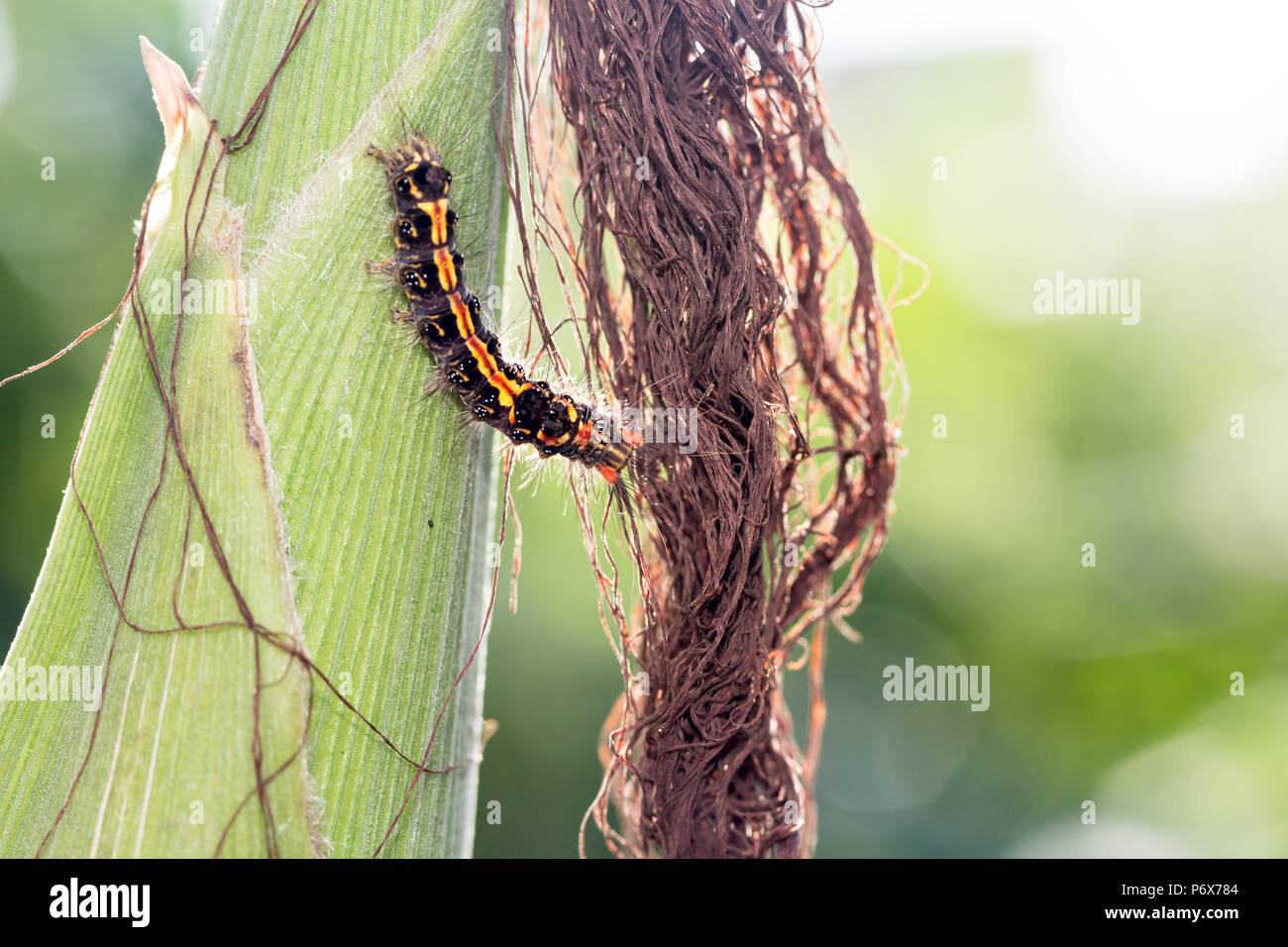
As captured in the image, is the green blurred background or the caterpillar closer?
the caterpillar

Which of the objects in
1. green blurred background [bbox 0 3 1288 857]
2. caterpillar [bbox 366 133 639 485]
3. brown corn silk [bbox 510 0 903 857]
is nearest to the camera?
caterpillar [bbox 366 133 639 485]

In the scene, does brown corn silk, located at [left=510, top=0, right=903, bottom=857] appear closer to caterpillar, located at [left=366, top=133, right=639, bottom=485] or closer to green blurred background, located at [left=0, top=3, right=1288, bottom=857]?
caterpillar, located at [left=366, top=133, right=639, bottom=485]

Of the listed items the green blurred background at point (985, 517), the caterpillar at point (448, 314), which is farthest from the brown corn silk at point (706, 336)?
the green blurred background at point (985, 517)

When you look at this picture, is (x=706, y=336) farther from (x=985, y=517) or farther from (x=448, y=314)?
(x=985, y=517)

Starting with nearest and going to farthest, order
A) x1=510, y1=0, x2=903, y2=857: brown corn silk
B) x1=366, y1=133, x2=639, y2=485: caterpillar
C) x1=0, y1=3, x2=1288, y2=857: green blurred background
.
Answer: x1=366, y1=133, x2=639, y2=485: caterpillar
x1=510, y1=0, x2=903, y2=857: brown corn silk
x1=0, y1=3, x2=1288, y2=857: green blurred background

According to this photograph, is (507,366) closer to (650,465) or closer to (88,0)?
(650,465)

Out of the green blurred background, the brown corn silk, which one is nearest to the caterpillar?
the brown corn silk

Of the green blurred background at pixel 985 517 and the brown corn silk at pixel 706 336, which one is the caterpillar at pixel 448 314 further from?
the green blurred background at pixel 985 517

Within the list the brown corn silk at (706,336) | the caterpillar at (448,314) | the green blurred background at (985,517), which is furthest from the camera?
the green blurred background at (985,517)
